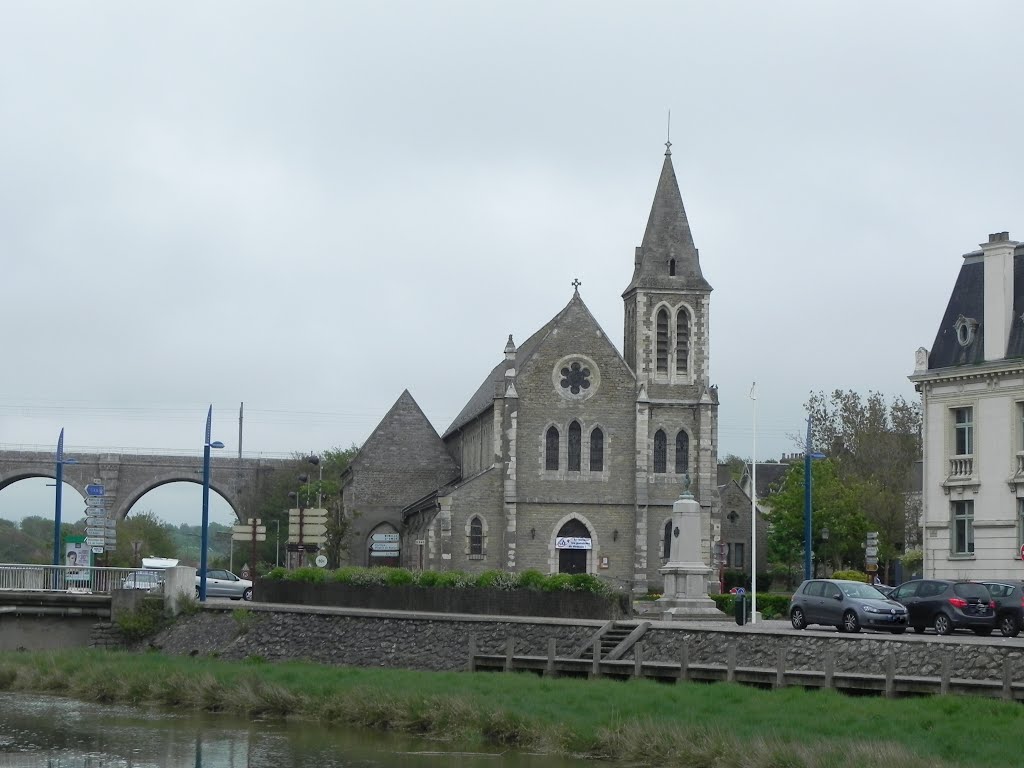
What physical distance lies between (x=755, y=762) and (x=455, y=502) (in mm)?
42474

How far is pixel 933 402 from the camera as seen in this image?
48.4m

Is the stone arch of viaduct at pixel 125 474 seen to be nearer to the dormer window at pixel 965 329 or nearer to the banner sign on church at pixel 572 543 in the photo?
the banner sign on church at pixel 572 543

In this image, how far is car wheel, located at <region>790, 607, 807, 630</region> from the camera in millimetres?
37750

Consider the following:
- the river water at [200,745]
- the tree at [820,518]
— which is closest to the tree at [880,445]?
the tree at [820,518]

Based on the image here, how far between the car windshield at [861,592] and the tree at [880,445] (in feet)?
140

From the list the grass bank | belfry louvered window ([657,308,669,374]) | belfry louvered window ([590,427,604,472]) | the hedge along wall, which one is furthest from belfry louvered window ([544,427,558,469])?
the grass bank

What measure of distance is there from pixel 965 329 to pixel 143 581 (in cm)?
2627

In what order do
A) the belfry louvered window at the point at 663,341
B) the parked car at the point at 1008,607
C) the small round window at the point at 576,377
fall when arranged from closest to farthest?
the parked car at the point at 1008,607 < the small round window at the point at 576,377 < the belfry louvered window at the point at 663,341

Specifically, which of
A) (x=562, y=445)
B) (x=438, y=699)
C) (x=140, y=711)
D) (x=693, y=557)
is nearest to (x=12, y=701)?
(x=140, y=711)

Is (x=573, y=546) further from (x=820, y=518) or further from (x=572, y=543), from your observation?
(x=820, y=518)

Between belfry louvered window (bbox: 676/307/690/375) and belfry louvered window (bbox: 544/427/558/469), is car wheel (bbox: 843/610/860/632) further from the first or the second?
belfry louvered window (bbox: 676/307/690/375)

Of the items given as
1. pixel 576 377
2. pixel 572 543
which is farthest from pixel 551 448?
pixel 572 543

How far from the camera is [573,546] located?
6612 centimetres

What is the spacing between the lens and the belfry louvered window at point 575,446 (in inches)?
2635
